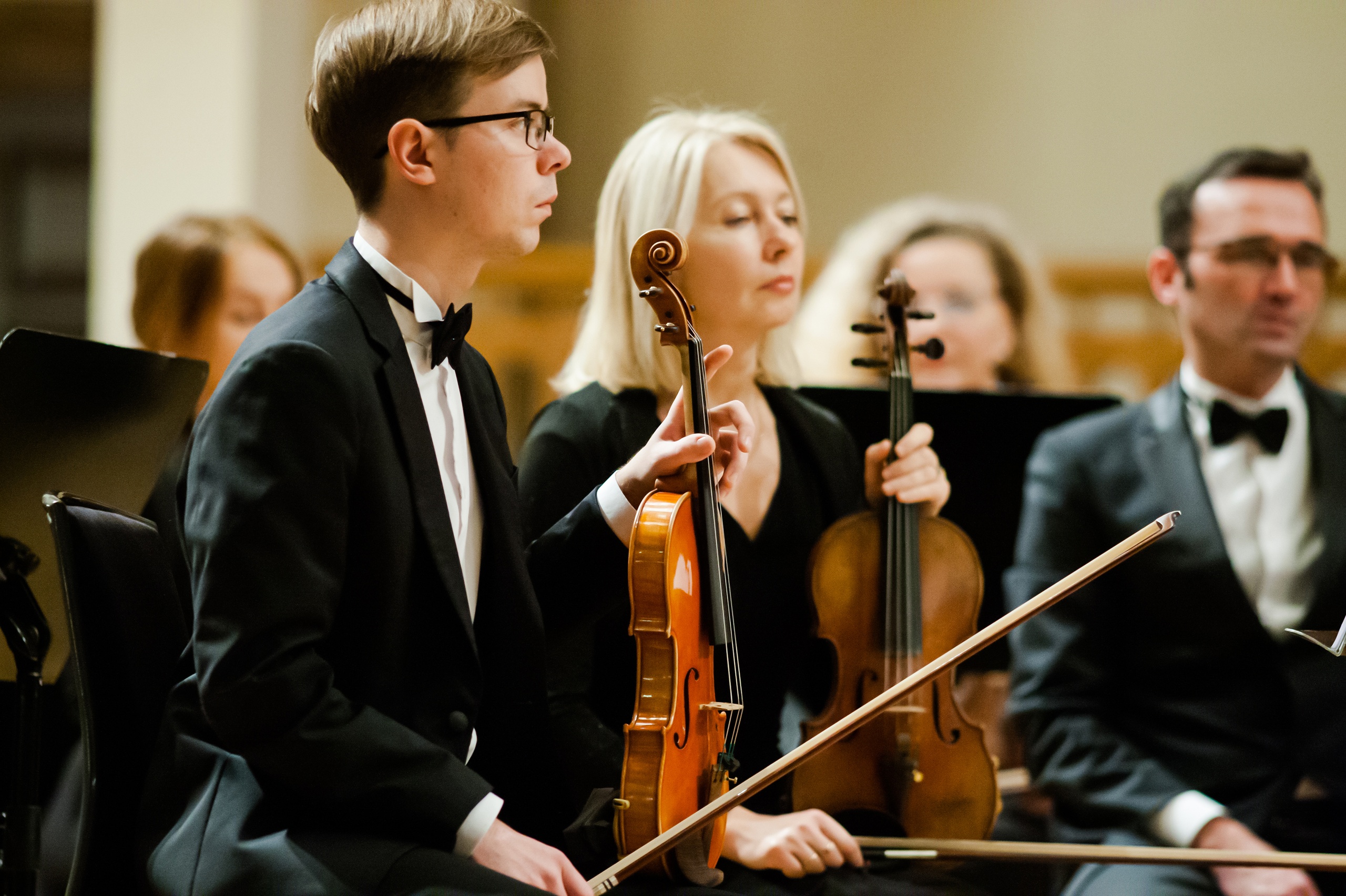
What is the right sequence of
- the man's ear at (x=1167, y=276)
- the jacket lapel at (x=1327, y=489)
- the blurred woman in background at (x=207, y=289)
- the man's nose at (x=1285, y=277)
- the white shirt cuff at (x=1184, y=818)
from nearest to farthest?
the white shirt cuff at (x=1184, y=818) < the jacket lapel at (x=1327, y=489) < the man's nose at (x=1285, y=277) < the man's ear at (x=1167, y=276) < the blurred woman in background at (x=207, y=289)

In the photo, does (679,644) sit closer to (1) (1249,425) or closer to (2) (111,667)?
(2) (111,667)

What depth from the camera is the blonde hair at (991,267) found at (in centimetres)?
305

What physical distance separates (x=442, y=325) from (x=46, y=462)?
0.60 m

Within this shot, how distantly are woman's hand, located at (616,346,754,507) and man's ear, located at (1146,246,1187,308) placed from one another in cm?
115

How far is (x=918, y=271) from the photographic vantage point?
3.02 m

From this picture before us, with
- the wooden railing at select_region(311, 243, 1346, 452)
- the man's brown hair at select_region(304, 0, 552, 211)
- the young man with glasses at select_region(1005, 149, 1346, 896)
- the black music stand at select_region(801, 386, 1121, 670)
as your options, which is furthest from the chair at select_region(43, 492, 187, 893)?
the wooden railing at select_region(311, 243, 1346, 452)

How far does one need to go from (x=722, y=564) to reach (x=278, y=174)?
3.55 m

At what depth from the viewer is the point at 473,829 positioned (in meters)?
1.19

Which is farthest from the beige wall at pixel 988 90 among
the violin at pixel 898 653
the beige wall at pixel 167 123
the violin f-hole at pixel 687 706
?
the violin f-hole at pixel 687 706

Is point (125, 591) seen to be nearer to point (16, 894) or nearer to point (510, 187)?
point (16, 894)

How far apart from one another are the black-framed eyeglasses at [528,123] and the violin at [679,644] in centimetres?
16

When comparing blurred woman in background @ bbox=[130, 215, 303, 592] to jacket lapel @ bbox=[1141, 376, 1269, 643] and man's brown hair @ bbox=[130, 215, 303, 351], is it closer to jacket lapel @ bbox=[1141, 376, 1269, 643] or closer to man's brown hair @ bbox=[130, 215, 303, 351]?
man's brown hair @ bbox=[130, 215, 303, 351]

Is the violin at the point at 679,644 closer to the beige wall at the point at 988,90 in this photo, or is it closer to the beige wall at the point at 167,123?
the beige wall at the point at 167,123

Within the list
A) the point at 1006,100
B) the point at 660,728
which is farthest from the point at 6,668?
the point at 1006,100
